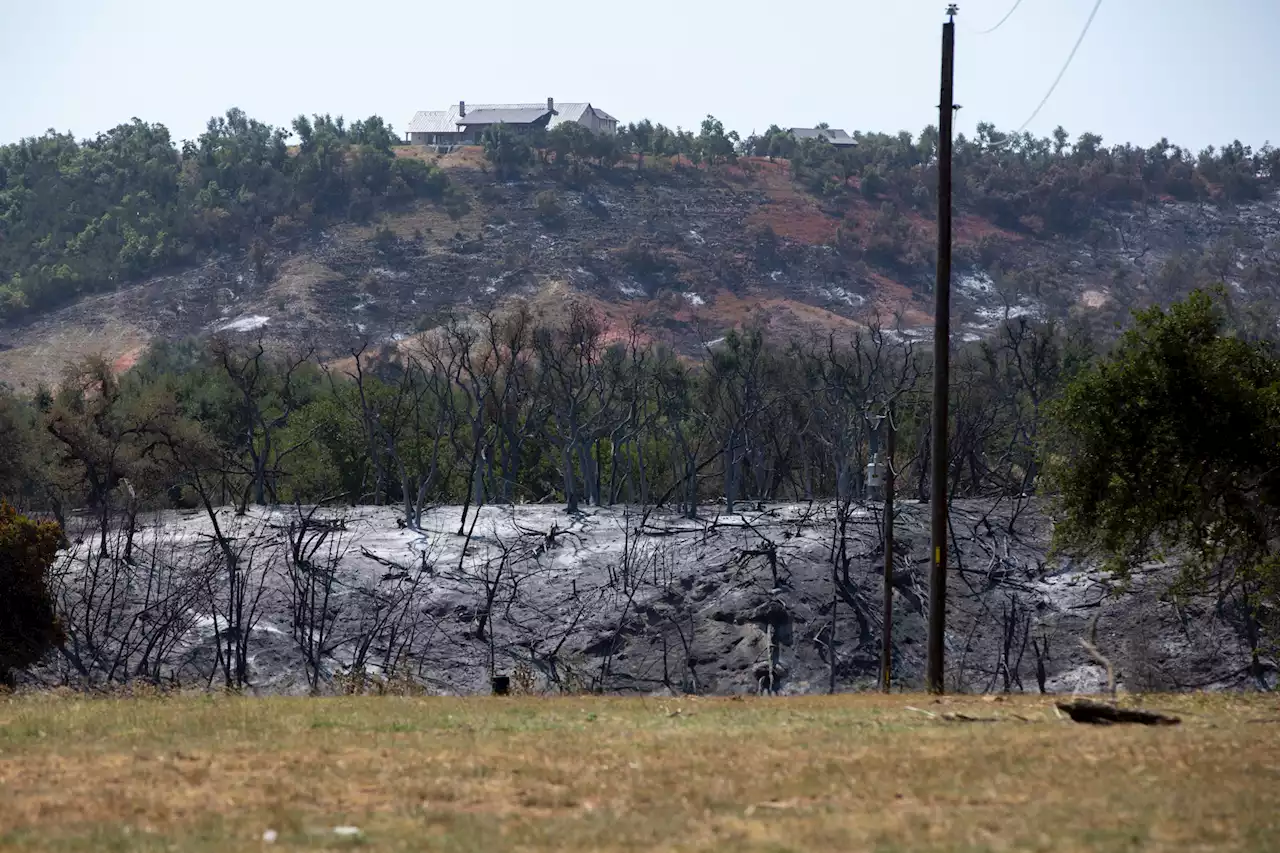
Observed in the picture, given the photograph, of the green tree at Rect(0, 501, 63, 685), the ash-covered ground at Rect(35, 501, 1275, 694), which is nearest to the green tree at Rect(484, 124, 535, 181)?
the ash-covered ground at Rect(35, 501, 1275, 694)

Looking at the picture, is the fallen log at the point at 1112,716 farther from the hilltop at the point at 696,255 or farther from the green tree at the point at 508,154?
the green tree at the point at 508,154

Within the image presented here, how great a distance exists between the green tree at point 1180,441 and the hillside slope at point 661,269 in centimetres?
8439

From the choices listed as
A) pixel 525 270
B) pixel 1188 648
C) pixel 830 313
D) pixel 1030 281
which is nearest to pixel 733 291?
pixel 830 313

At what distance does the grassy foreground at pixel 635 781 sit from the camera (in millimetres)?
9602

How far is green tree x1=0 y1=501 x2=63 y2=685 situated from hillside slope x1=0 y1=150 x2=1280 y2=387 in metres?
73.2

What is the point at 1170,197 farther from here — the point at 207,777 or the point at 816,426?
the point at 207,777

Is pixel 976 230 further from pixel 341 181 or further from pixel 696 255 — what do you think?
pixel 341 181

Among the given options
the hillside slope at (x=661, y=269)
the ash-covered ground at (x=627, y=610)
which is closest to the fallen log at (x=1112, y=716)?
the ash-covered ground at (x=627, y=610)

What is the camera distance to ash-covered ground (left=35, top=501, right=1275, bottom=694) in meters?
37.8

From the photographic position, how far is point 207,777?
1180cm

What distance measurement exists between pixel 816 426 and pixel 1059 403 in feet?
132

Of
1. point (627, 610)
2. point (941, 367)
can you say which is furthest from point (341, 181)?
point (941, 367)

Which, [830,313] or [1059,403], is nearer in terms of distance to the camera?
[1059,403]

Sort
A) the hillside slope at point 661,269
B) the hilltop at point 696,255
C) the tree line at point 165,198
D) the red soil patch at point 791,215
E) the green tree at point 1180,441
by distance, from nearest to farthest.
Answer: the green tree at point 1180,441
the hillside slope at point 661,269
the hilltop at point 696,255
the tree line at point 165,198
the red soil patch at point 791,215
